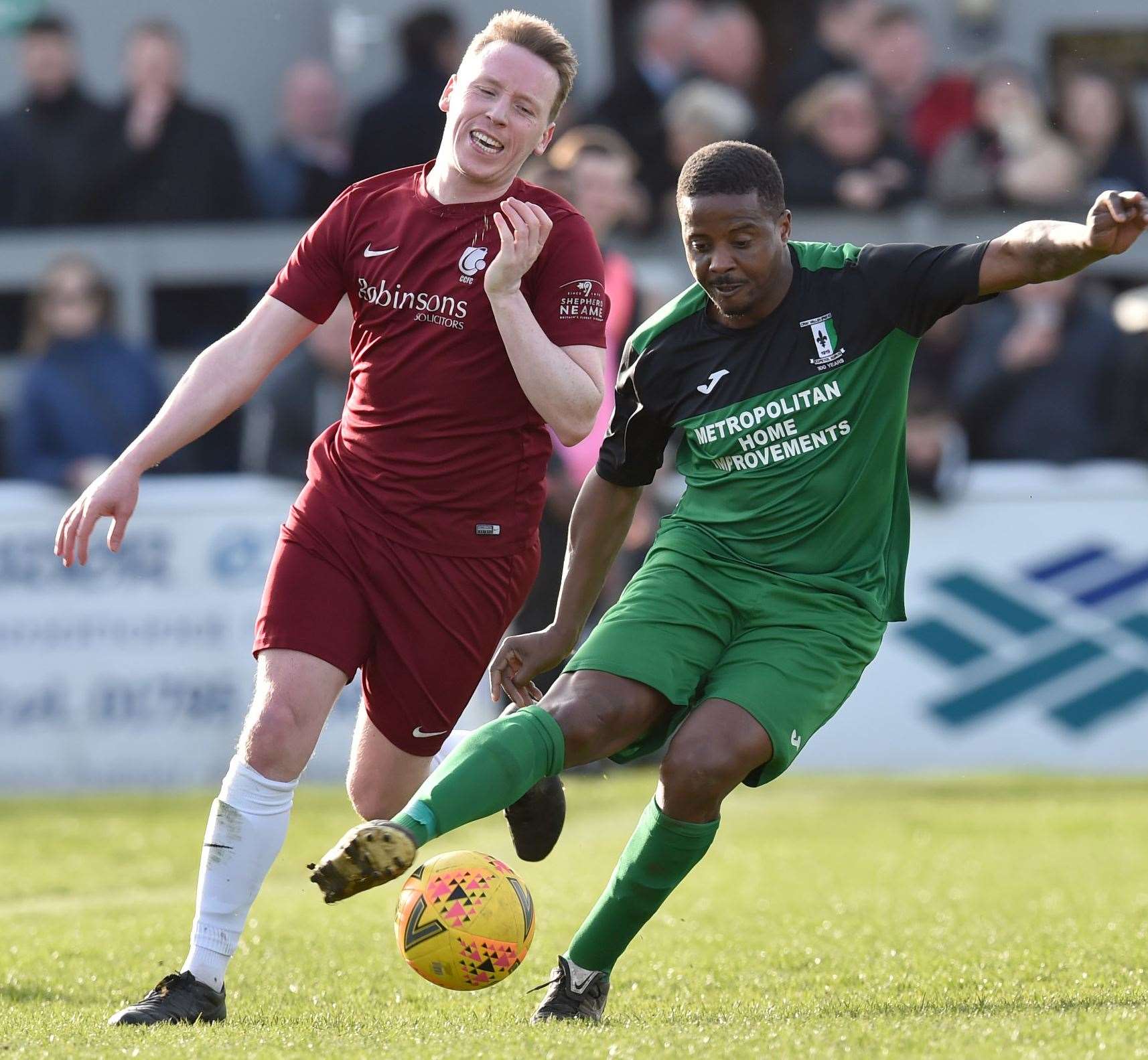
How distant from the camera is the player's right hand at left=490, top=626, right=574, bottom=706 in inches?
226

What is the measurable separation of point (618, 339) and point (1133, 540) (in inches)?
154

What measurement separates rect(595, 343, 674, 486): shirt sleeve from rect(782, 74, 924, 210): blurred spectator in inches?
327

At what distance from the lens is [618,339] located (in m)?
10.6

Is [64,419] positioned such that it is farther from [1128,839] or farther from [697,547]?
[697,547]

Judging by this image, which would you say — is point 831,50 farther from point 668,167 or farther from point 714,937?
point 714,937

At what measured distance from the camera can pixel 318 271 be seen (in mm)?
5742

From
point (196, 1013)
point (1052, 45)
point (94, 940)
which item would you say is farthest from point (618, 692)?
point (1052, 45)

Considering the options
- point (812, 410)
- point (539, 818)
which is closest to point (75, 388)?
point (539, 818)

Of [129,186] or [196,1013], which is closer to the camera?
[196,1013]

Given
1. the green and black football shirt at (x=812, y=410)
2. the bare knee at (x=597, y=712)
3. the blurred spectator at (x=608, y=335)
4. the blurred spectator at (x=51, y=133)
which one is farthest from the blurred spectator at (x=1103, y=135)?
the bare knee at (x=597, y=712)

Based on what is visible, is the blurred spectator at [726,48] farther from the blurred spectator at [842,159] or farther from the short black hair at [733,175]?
the short black hair at [733,175]

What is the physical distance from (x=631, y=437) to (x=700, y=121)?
813cm

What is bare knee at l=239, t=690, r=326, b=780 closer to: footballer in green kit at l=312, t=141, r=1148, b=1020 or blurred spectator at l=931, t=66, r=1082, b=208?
footballer in green kit at l=312, t=141, r=1148, b=1020

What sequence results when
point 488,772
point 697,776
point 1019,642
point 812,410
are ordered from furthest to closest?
point 1019,642 → point 812,410 → point 697,776 → point 488,772
